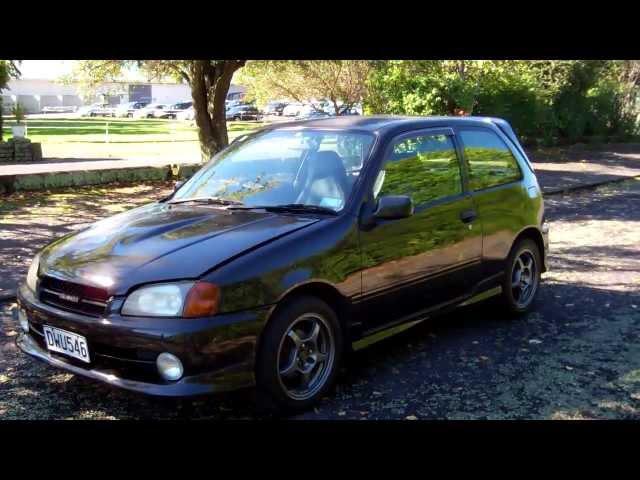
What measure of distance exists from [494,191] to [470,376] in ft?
5.79

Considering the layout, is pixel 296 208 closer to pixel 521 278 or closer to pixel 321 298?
pixel 321 298

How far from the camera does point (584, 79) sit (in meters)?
24.5

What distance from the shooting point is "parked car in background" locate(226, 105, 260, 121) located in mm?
53250

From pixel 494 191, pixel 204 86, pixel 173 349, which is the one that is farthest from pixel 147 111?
pixel 173 349

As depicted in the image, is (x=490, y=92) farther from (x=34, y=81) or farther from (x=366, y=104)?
(x=34, y=81)

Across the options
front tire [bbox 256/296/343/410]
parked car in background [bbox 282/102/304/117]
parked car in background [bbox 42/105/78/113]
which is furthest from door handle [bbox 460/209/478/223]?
parked car in background [bbox 42/105/78/113]

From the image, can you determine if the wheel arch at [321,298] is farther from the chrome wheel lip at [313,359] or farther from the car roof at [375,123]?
the car roof at [375,123]

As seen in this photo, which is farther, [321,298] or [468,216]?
[468,216]

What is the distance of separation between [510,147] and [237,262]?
342cm

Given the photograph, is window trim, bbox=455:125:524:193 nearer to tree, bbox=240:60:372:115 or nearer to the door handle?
the door handle

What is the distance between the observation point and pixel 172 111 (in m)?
60.5

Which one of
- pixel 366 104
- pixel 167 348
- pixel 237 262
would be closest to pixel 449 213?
pixel 237 262

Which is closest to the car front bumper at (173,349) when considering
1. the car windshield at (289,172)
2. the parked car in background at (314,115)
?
the car windshield at (289,172)

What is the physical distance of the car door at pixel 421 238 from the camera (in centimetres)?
447
